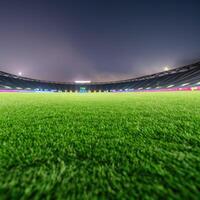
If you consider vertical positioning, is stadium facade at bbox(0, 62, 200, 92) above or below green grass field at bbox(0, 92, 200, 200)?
above

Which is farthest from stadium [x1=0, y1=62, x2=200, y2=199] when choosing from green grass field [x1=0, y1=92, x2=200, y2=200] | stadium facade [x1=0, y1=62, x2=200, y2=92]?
stadium facade [x1=0, y1=62, x2=200, y2=92]

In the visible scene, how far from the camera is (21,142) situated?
978 mm

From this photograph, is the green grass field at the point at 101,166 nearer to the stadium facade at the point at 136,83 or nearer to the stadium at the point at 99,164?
the stadium at the point at 99,164

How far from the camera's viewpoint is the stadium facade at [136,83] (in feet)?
109

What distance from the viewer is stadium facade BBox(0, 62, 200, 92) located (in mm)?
33303

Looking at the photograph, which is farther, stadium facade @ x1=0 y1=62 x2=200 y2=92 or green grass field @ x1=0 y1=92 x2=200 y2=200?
stadium facade @ x1=0 y1=62 x2=200 y2=92

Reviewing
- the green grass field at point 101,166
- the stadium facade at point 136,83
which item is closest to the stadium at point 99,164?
the green grass field at point 101,166

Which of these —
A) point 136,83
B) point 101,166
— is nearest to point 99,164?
point 101,166

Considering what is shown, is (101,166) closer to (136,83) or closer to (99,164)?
(99,164)

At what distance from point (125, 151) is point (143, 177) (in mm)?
246

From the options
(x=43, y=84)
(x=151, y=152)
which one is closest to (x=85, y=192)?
(x=151, y=152)

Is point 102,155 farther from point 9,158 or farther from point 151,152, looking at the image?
point 9,158

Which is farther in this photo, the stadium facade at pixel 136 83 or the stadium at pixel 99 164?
the stadium facade at pixel 136 83

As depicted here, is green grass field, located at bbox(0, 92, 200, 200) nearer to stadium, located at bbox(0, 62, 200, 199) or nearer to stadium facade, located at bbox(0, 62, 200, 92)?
stadium, located at bbox(0, 62, 200, 199)
